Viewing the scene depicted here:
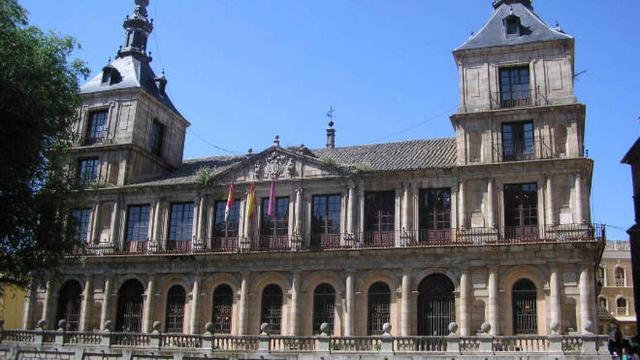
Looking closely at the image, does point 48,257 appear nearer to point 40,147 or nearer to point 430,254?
point 40,147

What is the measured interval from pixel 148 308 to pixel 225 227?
5.23m

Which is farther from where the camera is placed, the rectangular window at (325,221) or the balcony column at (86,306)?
the balcony column at (86,306)

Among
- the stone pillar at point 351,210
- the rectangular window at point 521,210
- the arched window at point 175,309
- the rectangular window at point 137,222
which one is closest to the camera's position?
the rectangular window at point 521,210

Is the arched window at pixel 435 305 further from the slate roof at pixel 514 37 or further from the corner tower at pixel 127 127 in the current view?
the corner tower at pixel 127 127

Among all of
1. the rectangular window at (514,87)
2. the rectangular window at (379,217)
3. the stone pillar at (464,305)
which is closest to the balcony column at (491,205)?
the stone pillar at (464,305)

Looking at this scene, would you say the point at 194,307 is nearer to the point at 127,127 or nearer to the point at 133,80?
the point at 127,127

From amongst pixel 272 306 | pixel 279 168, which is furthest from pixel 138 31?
pixel 272 306

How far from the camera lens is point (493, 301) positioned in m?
27.0

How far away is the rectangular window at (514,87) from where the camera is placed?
29.9m

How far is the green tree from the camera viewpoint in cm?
1995

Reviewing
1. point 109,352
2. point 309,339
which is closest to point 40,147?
point 109,352

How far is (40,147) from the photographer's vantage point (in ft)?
71.3

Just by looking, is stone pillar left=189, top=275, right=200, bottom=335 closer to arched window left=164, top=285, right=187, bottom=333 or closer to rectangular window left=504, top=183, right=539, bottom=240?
arched window left=164, top=285, right=187, bottom=333

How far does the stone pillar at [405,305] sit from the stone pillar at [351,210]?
317 cm
